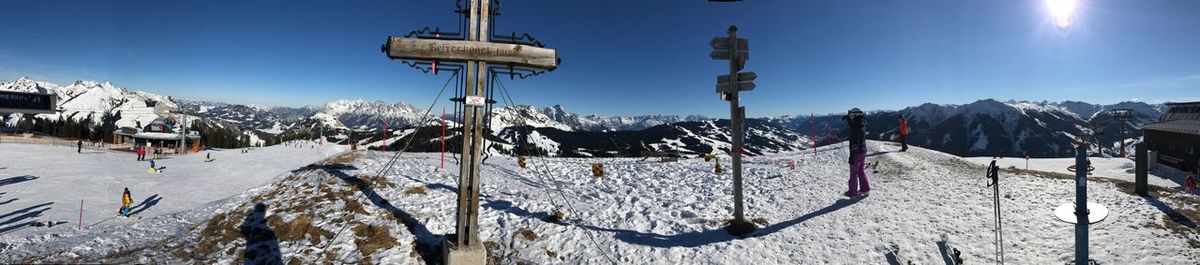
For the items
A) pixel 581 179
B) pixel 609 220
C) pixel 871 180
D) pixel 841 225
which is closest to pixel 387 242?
pixel 609 220

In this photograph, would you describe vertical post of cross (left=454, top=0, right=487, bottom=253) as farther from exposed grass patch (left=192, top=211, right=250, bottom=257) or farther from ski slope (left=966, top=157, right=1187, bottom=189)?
ski slope (left=966, top=157, right=1187, bottom=189)

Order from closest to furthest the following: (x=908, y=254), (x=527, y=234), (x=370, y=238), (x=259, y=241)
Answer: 1. (x=908, y=254)
2. (x=370, y=238)
3. (x=259, y=241)
4. (x=527, y=234)

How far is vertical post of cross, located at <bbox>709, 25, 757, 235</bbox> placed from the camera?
41.3 ft

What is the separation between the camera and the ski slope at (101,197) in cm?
1263

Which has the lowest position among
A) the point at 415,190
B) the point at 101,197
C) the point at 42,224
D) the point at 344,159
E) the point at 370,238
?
the point at 101,197

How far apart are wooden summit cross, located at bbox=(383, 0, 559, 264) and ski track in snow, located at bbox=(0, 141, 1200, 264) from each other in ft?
6.97

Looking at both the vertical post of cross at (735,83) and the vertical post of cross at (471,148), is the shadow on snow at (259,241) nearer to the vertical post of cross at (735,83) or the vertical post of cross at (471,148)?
the vertical post of cross at (471,148)

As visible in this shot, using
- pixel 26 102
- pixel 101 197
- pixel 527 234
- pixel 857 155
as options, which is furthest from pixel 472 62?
pixel 26 102

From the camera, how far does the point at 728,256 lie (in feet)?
36.6

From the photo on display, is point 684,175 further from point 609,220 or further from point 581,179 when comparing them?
point 609,220

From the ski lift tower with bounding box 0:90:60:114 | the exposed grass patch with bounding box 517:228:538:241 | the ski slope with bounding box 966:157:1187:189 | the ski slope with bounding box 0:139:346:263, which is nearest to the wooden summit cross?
the exposed grass patch with bounding box 517:228:538:241

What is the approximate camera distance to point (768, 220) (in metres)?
14.0

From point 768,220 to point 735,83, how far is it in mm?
4723

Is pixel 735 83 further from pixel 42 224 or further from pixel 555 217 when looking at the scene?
pixel 42 224
